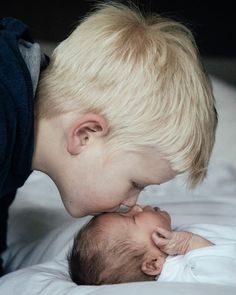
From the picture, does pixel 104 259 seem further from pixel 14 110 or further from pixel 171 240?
pixel 14 110

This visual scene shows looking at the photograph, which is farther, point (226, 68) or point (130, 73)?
point (226, 68)

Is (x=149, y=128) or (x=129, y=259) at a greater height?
(x=149, y=128)

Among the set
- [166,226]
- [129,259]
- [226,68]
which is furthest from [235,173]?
[226,68]

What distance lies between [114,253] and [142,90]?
234 millimetres

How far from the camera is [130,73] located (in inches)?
39.4

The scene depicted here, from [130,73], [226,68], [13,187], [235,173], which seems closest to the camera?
[130,73]

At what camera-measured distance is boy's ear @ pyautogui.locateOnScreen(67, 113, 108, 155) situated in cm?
100

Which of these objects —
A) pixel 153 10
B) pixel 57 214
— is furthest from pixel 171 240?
pixel 153 10

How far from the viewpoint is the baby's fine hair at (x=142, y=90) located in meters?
1.00

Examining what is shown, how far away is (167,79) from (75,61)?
14 centimetres

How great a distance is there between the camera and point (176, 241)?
106 centimetres

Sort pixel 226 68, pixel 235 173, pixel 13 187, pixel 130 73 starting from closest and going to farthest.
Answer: pixel 130 73 < pixel 13 187 < pixel 235 173 < pixel 226 68

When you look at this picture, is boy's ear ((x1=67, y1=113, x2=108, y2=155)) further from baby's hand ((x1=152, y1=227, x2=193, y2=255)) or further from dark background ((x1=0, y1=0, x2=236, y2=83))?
dark background ((x1=0, y1=0, x2=236, y2=83))

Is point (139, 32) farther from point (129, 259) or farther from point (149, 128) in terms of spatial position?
point (129, 259)
